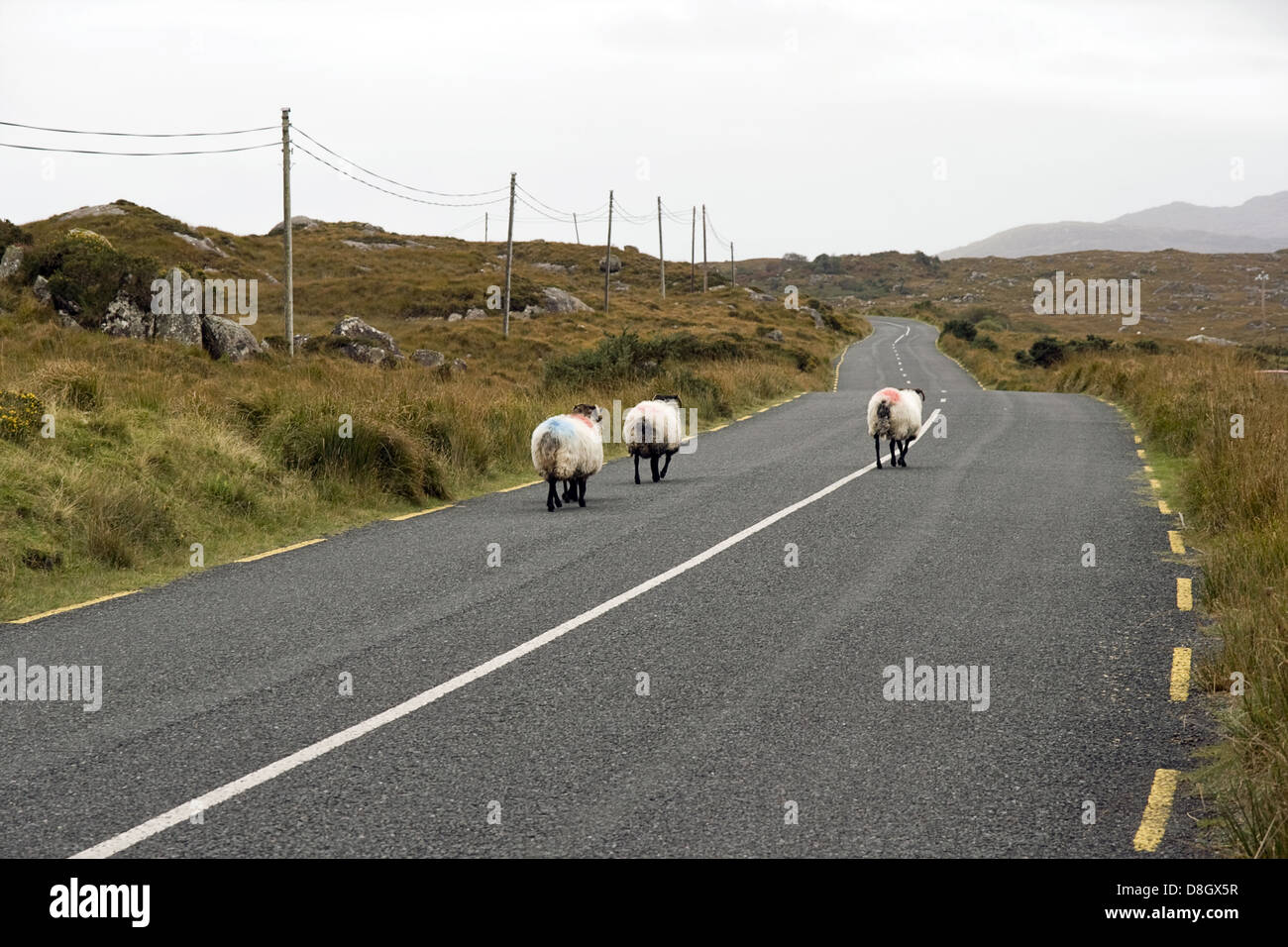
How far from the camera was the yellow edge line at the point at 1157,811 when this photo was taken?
4293 mm

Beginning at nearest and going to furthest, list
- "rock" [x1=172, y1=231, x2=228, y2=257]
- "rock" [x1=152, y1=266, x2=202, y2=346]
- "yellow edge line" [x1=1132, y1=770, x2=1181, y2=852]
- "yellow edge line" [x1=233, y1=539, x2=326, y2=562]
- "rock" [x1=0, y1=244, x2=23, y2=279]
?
"yellow edge line" [x1=1132, y1=770, x2=1181, y2=852], "yellow edge line" [x1=233, y1=539, x2=326, y2=562], "rock" [x1=152, y1=266, x2=202, y2=346], "rock" [x1=0, y1=244, x2=23, y2=279], "rock" [x1=172, y1=231, x2=228, y2=257]

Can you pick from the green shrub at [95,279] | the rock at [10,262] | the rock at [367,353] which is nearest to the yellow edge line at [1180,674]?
the green shrub at [95,279]

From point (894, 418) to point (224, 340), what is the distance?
1711 cm

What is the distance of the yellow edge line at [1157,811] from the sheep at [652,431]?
418 inches

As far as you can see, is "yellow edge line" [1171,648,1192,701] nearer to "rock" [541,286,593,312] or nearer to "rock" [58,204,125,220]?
"rock" [541,286,593,312]

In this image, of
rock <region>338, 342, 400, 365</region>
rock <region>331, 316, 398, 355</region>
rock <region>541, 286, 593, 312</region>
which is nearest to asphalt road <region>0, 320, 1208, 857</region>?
rock <region>338, 342, 400, 365</region>

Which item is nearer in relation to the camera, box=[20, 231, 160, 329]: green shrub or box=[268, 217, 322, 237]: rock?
box=[20, 231, 160, 329]: green shrub

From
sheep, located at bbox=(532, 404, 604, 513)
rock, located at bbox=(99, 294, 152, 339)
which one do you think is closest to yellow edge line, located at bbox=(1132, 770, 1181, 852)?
sheep, located at bbox=(532, 404, 604, 513)

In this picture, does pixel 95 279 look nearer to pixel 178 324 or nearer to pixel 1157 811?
pixel 178 324

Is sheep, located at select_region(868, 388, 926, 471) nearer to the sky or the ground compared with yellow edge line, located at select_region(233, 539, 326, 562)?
nearer to the sky

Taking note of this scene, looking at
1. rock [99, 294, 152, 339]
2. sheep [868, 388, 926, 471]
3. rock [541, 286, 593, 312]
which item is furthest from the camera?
rock [541, 286, 593, 312]

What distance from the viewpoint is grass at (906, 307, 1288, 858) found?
445cm

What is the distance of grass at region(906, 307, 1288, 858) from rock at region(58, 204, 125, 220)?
6067cm

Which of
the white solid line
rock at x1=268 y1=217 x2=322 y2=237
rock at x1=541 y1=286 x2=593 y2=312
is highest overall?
rock at x1=268 y1=217 x2=322 y2=237
